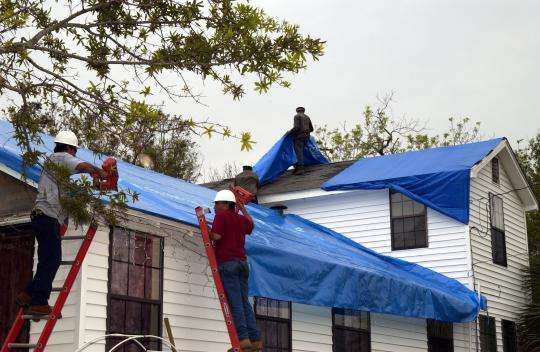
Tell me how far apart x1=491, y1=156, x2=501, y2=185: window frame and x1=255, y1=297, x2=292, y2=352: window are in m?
9.80

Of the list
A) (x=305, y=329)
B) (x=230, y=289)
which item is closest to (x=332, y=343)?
(x=305, y=329)

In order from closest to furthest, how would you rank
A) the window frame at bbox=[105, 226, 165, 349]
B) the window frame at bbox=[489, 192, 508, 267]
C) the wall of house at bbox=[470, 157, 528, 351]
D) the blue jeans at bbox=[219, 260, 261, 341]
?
the blue jeans at bbox=[219, 260, 261, 341]
the window frame at bbox=[105, 226, 165, 349]
the wall of house at bbox=[470, 157, 528, 351]
the window frame at bbox=[489, 192, 508, 267]

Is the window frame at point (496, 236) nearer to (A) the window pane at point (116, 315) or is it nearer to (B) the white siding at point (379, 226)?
(B) the white siding at point (379, 226)

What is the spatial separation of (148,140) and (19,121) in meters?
1.19

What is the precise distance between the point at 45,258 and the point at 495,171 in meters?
16.4

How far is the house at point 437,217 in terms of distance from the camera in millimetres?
19969

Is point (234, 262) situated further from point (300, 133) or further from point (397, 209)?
point (300, 133)

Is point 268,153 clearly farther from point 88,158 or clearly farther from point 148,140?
point 148,140

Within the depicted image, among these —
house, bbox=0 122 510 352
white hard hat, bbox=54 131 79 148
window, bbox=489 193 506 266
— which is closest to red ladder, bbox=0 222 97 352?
house, bbox=0 122 510 352

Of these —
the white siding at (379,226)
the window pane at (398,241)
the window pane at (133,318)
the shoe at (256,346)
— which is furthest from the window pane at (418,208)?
the shoe at (256,346)

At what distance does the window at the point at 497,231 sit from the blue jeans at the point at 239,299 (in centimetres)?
1303

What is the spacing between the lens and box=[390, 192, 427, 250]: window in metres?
20.6

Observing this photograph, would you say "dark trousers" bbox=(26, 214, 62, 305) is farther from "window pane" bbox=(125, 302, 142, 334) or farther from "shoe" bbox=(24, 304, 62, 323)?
"window pane" bbox=(125, 302, 142, 334)

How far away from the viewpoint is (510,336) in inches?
869
